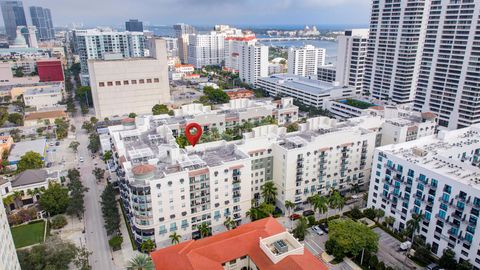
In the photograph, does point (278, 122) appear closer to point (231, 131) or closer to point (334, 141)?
point (231, 131)

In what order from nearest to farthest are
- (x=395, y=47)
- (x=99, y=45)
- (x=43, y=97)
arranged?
(x=395, y=47), (x=43, y=97), (x=99, y=45)

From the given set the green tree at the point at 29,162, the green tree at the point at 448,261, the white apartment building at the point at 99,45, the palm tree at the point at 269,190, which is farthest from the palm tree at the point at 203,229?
the white apartment building at the point at 99,45

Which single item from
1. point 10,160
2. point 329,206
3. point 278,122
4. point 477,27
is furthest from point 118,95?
point 477,27

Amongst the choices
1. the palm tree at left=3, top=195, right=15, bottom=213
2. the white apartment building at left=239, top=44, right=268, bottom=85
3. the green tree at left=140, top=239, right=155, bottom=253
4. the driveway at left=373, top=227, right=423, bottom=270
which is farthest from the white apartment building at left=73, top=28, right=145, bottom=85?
the driveway at left=373, top=227, right=423, bottom=270

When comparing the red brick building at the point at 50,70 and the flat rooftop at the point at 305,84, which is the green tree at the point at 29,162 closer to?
the flat rooftop at the point at 305,84

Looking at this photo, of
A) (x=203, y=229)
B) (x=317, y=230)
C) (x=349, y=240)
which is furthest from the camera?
(x=317, y=230)

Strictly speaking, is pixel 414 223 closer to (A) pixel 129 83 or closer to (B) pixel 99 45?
(A) pixel 129 83

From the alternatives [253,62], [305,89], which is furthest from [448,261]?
[253,62]

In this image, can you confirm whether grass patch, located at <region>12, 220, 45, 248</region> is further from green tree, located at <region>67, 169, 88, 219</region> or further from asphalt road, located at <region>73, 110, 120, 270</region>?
asphalt road, located at <region>73, 110, 120, 270</region>
